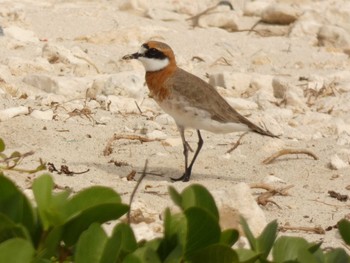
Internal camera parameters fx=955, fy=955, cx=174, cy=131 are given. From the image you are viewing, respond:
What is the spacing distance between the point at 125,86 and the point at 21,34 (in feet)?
7.70

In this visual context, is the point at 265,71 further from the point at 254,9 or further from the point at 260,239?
the point at 260,239

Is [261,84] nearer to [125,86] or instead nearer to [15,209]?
[125,86]

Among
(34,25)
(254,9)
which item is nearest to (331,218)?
(34,25)

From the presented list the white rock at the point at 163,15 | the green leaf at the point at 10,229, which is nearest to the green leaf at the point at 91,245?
the green leaf at the point at 10,229

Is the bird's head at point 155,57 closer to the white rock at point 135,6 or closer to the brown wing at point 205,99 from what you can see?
the brown wing at point 205,99

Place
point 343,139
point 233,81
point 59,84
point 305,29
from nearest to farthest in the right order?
point 343,139 → point 59,84 → point 233,81 → point 305,29

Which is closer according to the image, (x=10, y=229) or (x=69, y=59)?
(x=10, y=229)

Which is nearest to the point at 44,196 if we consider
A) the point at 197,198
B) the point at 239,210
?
the point at 197,198

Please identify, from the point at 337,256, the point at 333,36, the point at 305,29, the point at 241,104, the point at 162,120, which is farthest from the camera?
the point at 305,29

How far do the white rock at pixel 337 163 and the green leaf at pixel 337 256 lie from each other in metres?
4.66

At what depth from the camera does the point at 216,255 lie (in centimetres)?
213

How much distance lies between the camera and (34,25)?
1116cm

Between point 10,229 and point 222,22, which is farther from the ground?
point 10,229

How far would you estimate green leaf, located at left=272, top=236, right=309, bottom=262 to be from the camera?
2262mm
